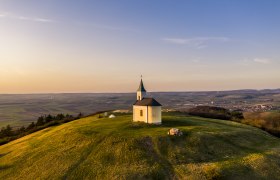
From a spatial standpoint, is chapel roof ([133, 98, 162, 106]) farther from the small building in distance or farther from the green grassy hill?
the green grassy hill

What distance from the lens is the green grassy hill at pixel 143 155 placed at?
4541 cm

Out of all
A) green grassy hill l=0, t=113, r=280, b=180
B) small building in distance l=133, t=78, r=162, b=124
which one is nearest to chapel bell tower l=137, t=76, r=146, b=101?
small building in distance l=133, t=78, r=162, b=124

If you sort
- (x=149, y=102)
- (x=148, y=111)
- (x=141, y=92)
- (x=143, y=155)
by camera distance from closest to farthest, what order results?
(x=143, y=155) → (x=148, y=111) → (x=149, y=102) → (x=141, y=92)

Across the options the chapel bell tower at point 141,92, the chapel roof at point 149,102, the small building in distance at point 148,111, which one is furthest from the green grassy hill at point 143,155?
the chapel bell tower at point 141,92

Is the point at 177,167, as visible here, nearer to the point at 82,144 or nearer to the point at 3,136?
the point at 82,144

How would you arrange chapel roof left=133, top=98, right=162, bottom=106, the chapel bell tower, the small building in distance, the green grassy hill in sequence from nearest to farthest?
the green grassy hill → the small building in distance → chapel roof left=133, top=98, right=162, bottom=106 → the chapel bell tower

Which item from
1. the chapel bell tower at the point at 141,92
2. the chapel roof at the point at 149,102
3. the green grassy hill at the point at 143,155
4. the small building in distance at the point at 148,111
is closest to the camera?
the green grassy hill at the point at 143,155

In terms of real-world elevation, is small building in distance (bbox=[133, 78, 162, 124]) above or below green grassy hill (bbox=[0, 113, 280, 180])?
above

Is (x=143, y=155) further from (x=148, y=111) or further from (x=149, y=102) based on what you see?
(x=149, y=102)

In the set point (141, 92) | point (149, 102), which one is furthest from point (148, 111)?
point (141, 92)

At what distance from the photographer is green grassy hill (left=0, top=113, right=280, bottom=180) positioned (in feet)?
149

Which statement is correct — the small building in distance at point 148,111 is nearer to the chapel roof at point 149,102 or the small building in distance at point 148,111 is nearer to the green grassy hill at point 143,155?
the chapel roof at point 149,102

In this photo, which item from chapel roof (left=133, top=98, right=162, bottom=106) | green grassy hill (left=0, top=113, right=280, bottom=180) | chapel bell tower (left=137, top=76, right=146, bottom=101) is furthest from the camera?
chapel bell tower (left=137, top=76, right=146, bottom=101)

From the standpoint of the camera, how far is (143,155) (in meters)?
49.7
